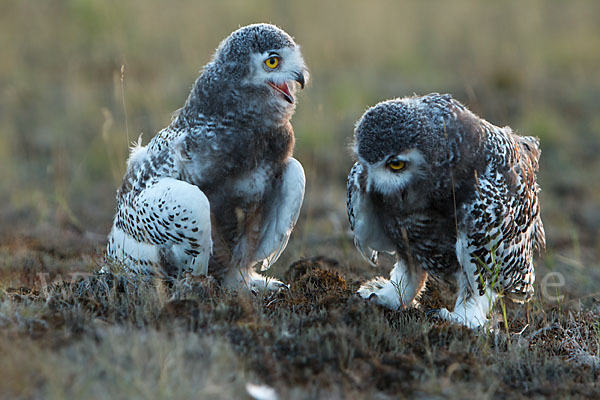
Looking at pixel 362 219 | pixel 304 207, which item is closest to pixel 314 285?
pixel 362 219

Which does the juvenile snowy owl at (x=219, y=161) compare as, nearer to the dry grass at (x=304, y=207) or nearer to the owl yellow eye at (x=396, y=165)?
the dry grass at (x=304, y=207)

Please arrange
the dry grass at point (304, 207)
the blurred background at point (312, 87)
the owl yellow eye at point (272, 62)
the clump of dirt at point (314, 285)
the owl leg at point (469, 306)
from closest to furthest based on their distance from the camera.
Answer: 1. the dry grass at point (304, 207)
2. the owl yellow eye at point (272, 62)
3. the clump of dirt at point (314, 285)
4. the owl leg at point (469, 306)
5. the blurred background at point (312, 87)

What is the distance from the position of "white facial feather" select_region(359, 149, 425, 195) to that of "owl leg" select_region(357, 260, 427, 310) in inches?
36.2

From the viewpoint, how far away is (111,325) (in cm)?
361

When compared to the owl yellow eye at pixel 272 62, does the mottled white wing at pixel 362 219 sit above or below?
below

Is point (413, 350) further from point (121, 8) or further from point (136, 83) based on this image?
point (121, 8)

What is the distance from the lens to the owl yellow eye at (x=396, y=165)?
414 centimetres

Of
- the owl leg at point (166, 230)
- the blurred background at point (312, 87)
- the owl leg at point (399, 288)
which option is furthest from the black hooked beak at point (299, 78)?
the blurred background at point (312, 87)

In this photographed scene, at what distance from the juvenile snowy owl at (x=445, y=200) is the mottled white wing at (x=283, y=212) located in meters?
0.42

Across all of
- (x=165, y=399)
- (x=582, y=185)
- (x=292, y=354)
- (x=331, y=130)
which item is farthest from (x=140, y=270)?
(x=582, y=185)

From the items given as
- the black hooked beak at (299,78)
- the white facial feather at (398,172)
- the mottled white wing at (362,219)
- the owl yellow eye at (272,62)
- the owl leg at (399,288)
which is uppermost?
the owl yellow eye at (272,62)

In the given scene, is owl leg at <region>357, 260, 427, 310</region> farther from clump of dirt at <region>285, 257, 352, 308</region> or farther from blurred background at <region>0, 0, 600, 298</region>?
blurred background at <region>0, 0, 600, 298</region>

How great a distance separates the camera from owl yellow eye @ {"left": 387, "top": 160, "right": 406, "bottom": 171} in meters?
4.14

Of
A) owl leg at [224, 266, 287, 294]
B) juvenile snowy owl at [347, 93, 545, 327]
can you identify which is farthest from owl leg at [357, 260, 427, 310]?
owl leg at [224, 266, 287, 294]
